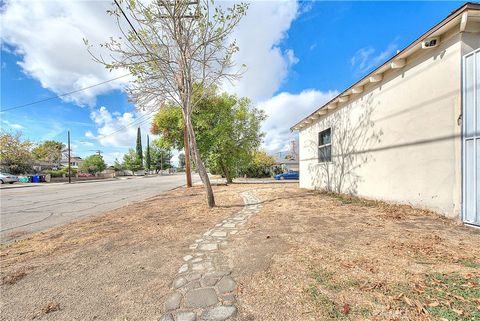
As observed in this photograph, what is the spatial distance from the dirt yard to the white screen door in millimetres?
408

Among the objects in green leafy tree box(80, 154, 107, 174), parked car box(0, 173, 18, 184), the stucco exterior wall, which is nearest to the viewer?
the stucco exterior wall

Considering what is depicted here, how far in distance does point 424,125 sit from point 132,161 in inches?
2567

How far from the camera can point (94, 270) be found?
3.09 meters

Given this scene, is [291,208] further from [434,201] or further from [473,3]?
[473,3]

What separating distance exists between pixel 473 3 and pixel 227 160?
16166 millimetres

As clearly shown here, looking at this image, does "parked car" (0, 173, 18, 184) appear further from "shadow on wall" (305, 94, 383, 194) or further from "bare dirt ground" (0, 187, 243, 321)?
"shadow on wall" (305, 94, 383, 194)

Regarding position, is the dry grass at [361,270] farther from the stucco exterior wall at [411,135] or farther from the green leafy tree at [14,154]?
the green leafy tree at [14,154]

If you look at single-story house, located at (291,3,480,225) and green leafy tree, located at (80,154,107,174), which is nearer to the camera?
single-story house, located at (291,3,480,225)

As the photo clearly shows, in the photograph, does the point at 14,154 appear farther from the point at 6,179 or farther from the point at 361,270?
the point at 361,270

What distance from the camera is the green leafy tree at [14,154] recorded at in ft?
99.6

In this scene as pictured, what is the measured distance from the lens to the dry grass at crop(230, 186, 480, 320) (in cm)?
203

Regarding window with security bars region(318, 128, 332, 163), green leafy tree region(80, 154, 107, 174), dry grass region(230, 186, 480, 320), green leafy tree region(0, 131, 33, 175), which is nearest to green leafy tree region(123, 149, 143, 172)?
green leafy tree region(80, 154, 107, 174)

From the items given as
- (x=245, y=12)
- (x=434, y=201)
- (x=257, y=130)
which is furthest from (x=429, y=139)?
(x=257, y=130)

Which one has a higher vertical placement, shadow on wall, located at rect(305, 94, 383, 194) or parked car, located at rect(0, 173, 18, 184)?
shadow on wall, located at rect(305, 94, 383, 194)
